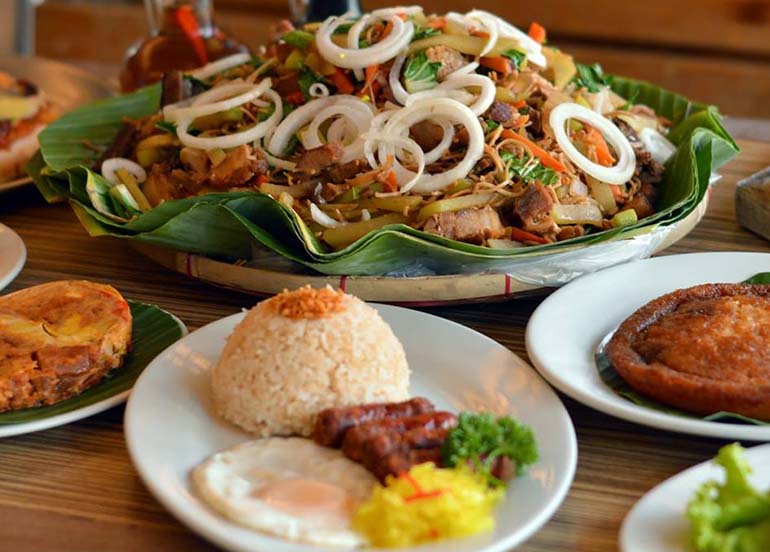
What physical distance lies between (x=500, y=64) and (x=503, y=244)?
0.60 meters

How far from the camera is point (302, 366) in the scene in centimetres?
191

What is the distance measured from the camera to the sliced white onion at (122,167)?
3027mm

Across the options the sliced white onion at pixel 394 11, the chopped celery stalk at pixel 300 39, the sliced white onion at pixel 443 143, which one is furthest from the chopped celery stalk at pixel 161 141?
the sliced white onion at pixel 443 143

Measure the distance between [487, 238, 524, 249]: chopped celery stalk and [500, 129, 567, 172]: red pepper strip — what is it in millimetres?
281

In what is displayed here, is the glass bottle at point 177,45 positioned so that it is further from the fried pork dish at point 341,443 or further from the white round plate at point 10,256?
the fried pork dish at point 341,443

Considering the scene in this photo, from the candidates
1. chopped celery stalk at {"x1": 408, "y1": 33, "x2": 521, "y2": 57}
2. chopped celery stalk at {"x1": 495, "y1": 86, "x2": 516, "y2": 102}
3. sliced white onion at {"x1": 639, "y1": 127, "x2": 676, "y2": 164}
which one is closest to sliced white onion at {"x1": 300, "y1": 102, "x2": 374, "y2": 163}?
chopped celery stalk at {"x1": 408, "y1": 33, "x2": 521, "y2": 57}

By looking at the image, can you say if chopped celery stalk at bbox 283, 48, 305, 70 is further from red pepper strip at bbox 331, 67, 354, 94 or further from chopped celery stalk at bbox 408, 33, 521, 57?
chopped celery stalk at bbox 408, 33, 521, 57

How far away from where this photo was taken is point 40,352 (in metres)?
2.05

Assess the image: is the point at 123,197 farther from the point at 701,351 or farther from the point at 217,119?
the point at 701,351

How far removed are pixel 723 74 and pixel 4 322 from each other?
19.2ft

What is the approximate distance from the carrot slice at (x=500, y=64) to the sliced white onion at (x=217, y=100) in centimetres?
63

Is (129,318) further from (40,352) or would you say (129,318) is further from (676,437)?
(676,437)

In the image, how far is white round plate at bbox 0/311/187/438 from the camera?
6.35 feet

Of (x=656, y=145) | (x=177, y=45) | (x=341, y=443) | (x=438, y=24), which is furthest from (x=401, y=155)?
(x=177, y=45)
